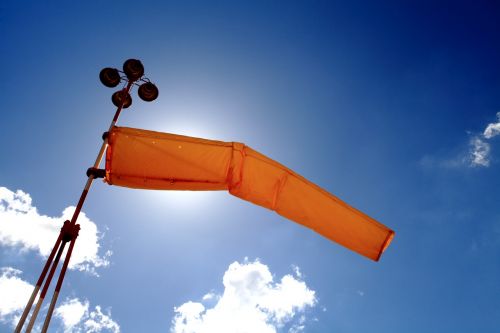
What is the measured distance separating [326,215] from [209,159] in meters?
2.00

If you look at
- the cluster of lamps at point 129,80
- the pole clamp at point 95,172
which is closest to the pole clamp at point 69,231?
the pole clamp at point 95,172

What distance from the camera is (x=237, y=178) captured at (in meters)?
4.73

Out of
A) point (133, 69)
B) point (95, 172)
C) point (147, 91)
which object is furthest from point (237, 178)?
point (133, 69)

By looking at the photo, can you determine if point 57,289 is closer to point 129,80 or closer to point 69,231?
point 69,231

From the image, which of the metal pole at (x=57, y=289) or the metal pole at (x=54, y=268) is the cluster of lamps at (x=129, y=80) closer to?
the metal pole at (x=54, y=268)

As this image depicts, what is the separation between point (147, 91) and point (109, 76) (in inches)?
24.1

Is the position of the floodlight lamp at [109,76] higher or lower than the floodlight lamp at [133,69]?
lower

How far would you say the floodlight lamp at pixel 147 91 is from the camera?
5.05 meters

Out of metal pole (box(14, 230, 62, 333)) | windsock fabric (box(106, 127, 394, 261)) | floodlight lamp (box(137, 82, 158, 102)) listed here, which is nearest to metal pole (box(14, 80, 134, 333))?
metal pole (box(14, 230, 62, 333))

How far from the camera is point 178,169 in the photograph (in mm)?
4559

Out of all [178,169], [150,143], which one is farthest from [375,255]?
[150,143]

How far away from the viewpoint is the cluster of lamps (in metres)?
4.89

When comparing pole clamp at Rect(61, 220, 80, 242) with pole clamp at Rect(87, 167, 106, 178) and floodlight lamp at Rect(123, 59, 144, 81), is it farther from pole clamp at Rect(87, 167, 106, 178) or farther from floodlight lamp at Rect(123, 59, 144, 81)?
floodlight lamp at Rect(123, 59, 144, 81)

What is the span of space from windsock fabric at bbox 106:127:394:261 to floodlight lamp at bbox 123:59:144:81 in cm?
119
